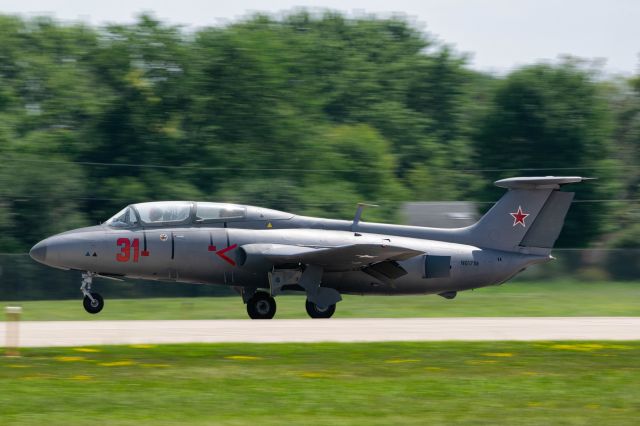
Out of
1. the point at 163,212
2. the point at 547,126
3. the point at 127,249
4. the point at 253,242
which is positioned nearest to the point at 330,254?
the point at 253,242

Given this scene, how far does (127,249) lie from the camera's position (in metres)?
22.8

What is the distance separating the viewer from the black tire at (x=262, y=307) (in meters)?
23.4

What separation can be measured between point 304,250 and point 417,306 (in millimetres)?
6551

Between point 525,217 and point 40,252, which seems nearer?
point 40,252

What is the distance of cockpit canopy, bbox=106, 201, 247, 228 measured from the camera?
23156 mm

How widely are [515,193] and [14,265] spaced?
1785 centimetres

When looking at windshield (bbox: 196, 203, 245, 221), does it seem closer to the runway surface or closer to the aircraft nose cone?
the runway surface

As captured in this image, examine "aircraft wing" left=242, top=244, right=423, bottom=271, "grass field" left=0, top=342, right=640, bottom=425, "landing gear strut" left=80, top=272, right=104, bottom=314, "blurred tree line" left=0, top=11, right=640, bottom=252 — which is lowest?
"grass field" left=0, top=342, right=640, bottom=425

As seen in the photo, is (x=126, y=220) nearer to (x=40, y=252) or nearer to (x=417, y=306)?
(x=40, y=252)

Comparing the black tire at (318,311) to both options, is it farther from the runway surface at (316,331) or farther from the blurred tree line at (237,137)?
the blurred tree line at (237,137)

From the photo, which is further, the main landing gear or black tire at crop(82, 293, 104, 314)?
the main landing gear

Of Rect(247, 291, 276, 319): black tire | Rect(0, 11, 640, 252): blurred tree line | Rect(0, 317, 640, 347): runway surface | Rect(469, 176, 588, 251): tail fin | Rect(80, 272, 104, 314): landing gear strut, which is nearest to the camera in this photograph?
Rect(0, 317, 640, 347): runway surface

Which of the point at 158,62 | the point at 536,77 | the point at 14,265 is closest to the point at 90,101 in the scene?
the point at 158,62

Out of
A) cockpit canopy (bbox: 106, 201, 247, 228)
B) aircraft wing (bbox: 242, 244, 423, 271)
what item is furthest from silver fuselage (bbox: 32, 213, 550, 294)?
aircraft wing (bbox: 242, 244, 423, 271)
